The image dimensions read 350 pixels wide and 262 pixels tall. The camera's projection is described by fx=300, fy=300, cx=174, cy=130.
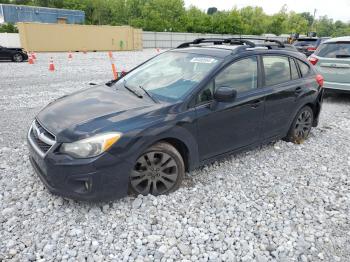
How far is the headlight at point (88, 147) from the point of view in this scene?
9.28ft

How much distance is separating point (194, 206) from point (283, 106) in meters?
2.23

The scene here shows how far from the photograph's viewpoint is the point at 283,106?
4.52 meters

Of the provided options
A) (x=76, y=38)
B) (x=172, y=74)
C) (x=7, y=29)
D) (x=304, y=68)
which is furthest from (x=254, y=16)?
(x=172, y=74)

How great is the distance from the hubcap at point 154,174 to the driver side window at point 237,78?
0.80 metres

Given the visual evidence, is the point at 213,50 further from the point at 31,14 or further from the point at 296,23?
the point at 296,23

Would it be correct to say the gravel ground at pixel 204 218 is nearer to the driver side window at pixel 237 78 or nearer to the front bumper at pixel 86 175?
the front bumper at pixel 86 175

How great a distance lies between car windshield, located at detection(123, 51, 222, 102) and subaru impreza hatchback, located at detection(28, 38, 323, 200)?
1cm

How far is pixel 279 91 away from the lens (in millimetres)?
4391

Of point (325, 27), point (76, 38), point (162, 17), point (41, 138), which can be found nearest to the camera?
point (41, 138)

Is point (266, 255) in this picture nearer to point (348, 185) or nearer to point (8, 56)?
point (348, 185)

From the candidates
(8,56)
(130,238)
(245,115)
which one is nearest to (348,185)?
(245,115)

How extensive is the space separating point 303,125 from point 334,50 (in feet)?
13.1

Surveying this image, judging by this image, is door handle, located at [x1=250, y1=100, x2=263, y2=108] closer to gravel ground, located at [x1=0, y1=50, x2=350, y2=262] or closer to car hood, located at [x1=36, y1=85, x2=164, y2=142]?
gravel ground, located at [x1=0, y1=50, x2=350, y2=262]

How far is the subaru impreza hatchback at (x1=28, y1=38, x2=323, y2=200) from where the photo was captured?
2885mm
